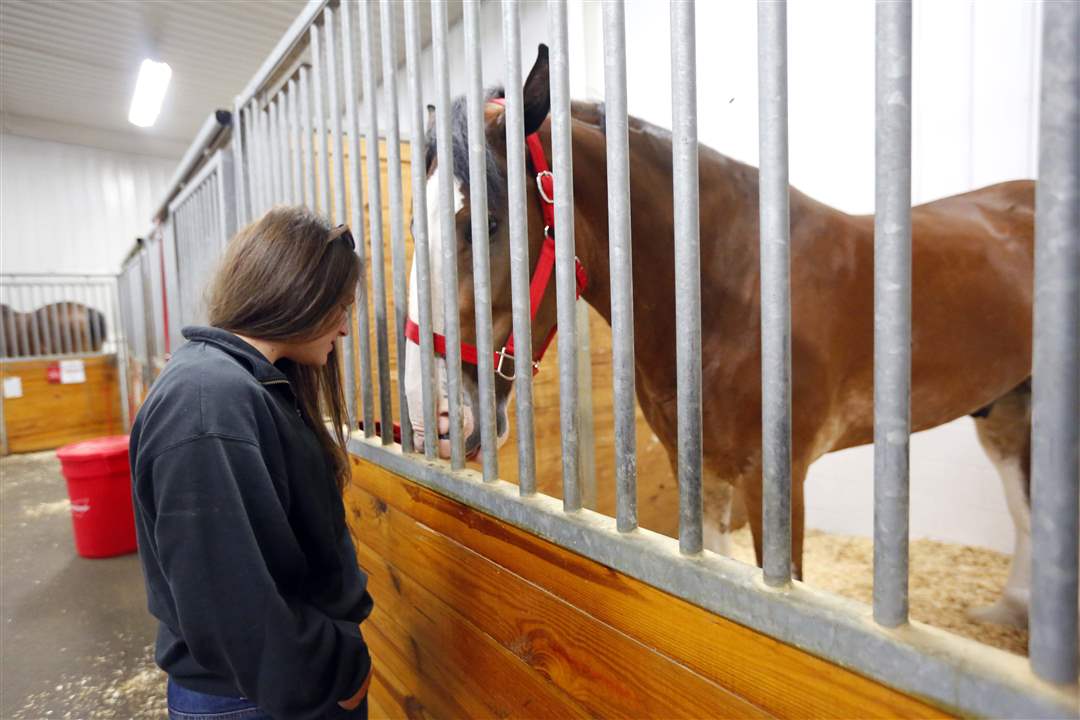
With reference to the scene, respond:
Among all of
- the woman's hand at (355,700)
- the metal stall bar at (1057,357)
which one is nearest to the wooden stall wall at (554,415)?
the woman's hand at (355,700)

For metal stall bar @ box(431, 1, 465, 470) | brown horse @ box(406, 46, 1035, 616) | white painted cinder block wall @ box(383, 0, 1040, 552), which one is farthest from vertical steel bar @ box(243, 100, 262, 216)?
metal stall bar @ box(431, 1, 465, 470)

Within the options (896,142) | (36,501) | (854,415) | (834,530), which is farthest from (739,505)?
(36,501)

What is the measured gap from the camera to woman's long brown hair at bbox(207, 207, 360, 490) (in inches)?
31.9

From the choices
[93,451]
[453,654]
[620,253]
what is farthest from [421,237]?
[93,451]

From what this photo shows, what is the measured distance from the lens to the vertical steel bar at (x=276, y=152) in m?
1.63

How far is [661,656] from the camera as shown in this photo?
1.99ft

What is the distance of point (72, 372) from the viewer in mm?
6035

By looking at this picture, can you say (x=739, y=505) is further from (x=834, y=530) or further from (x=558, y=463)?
(x=558, y=463)

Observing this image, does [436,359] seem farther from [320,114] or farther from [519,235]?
[320,114]

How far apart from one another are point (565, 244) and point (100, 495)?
3.20 metres

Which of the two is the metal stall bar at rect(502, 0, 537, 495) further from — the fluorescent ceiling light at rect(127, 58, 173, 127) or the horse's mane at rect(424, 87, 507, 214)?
the fluorescent ceiling light at rect(127, 58, 173, 127)

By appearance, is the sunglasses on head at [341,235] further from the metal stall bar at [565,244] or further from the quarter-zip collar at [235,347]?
the metal stall bar at [565,244]

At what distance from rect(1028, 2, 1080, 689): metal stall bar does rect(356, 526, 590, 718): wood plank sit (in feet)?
1.72

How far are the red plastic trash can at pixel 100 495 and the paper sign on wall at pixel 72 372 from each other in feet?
13.0
